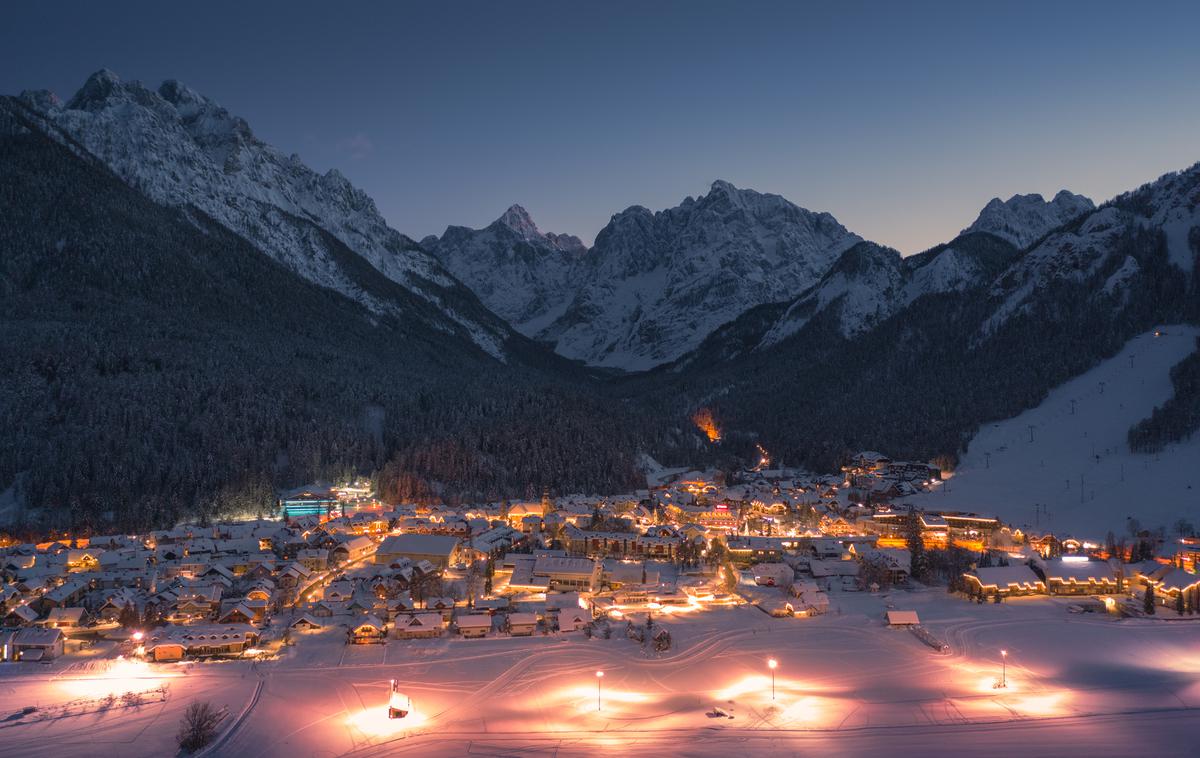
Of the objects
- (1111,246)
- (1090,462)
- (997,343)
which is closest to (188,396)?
(1090,462)

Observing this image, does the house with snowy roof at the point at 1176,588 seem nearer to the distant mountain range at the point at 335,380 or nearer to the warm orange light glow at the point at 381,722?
the warm orange light glow at the point at 381,722

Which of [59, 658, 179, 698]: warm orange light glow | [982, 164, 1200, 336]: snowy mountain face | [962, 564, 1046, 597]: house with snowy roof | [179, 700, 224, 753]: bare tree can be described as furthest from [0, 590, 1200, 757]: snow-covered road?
[982, 164, 1200, 336]: snowy mountain face

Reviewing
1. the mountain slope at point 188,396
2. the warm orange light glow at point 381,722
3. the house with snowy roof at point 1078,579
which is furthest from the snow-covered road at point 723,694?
the mountain slope at point 188,396

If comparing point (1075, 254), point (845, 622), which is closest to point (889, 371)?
point (1075, 254)

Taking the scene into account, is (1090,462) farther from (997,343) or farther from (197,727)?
(197,727)

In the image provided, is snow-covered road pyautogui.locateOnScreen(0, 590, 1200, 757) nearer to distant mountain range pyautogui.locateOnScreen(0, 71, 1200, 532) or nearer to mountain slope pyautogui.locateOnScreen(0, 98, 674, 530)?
mountain slope pyautogui.locateOnScreen(0, 98, 674, 530)

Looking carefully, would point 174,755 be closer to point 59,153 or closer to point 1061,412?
point 1061,412
